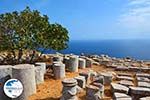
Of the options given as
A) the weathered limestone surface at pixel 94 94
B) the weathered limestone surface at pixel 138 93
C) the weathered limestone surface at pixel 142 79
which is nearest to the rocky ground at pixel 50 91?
the weathered limestone surface at pixel 94 94

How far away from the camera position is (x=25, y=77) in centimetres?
1083

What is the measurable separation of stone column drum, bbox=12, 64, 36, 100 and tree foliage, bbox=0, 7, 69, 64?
4.75 meters

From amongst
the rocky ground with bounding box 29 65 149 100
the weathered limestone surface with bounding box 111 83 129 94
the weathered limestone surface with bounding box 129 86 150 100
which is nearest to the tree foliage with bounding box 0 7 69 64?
the rocky ground with bounding box 29 65 149 100

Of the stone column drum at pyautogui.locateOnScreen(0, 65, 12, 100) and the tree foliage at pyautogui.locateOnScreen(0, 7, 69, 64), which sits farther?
the tree foliage at pyautogui.locateOnScreen(0, 7, 69, 64)

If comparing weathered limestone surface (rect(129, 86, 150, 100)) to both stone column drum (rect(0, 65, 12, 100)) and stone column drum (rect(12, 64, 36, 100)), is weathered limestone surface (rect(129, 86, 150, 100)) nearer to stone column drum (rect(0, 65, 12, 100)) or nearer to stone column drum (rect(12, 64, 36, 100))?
stone column drum (rect(12, 64, 36, 100))

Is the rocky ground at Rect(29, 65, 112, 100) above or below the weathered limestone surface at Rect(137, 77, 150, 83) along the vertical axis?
below

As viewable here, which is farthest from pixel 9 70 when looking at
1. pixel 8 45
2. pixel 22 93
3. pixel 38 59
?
pixel 38 59

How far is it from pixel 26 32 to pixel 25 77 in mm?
5469

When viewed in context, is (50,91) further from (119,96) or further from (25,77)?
(119,96)

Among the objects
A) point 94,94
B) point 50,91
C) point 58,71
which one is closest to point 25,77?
point 50,91

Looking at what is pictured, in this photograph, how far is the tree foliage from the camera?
15766 millimetres

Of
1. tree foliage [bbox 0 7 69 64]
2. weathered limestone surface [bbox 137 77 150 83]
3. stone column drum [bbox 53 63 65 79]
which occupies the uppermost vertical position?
tree foliage [bbox 0 7 69 64]

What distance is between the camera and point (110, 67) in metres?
18.3

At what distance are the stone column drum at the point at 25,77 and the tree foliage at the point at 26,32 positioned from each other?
4751 mm
